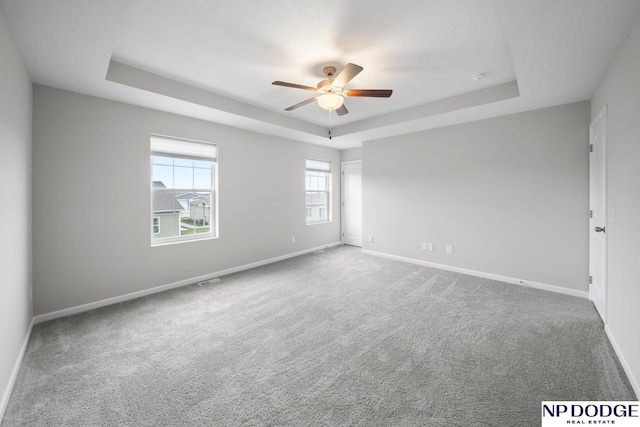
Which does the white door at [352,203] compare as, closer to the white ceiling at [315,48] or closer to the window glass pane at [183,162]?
the white ceiling at [315,48]

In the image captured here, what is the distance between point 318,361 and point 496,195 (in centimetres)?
354

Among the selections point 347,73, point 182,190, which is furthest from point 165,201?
point 347,73

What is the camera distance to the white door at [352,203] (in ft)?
20.9

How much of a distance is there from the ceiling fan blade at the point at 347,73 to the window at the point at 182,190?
2464mm

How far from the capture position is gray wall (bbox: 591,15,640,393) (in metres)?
1.82

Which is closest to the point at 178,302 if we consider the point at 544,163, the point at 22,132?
the point at 22,132

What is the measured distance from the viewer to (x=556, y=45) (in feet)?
6.79

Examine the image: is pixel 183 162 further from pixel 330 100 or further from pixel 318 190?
pixel 318 190

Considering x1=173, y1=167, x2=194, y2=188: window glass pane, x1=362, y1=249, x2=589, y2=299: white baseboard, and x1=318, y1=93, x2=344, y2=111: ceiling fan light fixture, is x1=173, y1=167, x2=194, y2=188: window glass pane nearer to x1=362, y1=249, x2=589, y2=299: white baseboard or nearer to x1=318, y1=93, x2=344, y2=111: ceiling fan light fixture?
x1=318, y1=93, x2=344, y2=111: ceiling fan light fixture

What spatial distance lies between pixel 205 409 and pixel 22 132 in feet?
8.79

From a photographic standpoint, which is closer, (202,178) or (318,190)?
(202,178)

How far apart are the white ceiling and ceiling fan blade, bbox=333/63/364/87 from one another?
0.83 ft

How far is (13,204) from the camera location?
78.8 inches

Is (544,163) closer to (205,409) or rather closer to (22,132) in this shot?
(205,409)
